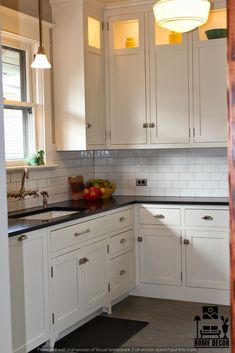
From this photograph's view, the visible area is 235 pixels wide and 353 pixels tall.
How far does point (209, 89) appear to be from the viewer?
179 inches

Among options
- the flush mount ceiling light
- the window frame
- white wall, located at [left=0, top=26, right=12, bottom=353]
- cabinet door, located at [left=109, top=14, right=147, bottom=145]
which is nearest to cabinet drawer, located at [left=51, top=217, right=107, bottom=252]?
the window frame

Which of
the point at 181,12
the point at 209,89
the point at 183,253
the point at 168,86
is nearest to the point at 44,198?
the point at 183,253

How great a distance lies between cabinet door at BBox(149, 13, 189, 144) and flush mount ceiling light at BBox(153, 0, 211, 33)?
174cm

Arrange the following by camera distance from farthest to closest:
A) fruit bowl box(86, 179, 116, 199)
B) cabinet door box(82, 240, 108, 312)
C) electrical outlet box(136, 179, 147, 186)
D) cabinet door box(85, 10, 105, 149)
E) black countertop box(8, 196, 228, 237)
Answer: electrical outlet box(136, 179, 147, 186) → fruit bowl box(86, 179, 116, 199) → cabinet door box(85, 10, 105, 149) → cabinet door box(82, 240, 108, 312) → black countertop box(8, 196, 228, 237)

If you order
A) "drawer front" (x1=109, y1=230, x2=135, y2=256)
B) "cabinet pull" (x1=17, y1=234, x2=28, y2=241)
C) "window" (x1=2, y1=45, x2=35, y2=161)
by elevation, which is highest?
"window" (x1=2, y1=45, x2=35, y2=161)

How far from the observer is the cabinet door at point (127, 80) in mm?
4789

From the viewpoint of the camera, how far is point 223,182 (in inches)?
190

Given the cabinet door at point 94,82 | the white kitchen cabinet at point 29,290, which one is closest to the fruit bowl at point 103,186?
the cabinet door at point 94,82

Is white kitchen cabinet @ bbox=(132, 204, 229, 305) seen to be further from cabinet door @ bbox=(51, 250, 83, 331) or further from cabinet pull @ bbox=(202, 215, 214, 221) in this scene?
cabinet door @ bbox=(51, 250, 83, 331)

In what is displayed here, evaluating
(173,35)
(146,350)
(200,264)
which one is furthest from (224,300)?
(173,35)

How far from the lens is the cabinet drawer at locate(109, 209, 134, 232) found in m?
4.29

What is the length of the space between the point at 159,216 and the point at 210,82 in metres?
1.29

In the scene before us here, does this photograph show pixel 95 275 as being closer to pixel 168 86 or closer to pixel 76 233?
pixel 76 233

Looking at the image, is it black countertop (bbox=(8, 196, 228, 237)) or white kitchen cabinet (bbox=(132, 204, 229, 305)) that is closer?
black countertop (bbox=(8, 196, 228, 237))
